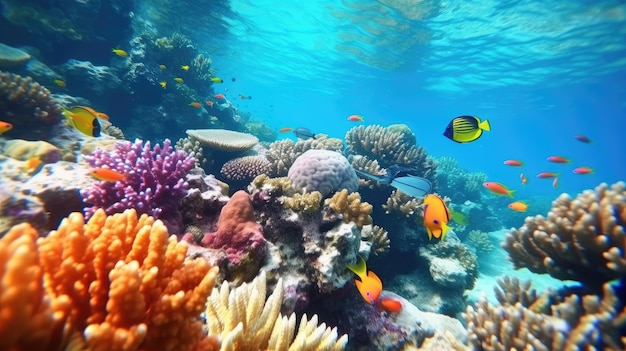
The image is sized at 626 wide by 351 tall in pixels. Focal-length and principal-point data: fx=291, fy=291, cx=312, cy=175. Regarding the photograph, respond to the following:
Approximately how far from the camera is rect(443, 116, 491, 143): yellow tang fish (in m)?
4.09

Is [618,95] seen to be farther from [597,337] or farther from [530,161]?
[530,161]

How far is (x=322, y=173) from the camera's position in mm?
5508

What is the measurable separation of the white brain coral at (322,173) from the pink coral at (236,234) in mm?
2031

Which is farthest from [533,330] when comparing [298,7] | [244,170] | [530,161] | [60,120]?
[530,161]

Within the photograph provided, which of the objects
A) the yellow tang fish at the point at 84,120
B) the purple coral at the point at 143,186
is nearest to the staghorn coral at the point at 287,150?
the purple coral at the point at 143,186

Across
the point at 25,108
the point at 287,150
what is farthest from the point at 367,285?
the point at 25,108

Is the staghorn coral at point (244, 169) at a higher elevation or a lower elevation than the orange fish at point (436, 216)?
lower

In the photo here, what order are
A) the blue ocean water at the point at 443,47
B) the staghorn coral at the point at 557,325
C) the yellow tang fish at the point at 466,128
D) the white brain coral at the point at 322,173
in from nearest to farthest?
the staghorn coral at the point at 557,325 → the yellow tang fish at the point at 466,128 → the white brain coral at the point at 322,173 → the blue ocean water at the point at 443,47

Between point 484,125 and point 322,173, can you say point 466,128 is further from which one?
point 322,173

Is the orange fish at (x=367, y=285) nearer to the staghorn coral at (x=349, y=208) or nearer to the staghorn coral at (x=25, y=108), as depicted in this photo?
the staghorn coral at (x=349, y=208)

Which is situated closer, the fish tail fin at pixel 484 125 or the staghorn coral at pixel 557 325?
the staghorn coral at pixel 557 325

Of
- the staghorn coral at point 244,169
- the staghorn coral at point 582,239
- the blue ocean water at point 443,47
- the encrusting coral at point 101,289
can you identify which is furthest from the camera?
the blue ocean water at point 443,47

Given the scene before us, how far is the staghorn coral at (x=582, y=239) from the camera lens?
243cm

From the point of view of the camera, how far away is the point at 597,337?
207 centimetres
